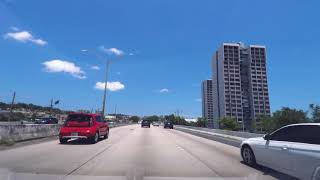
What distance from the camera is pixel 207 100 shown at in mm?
123062

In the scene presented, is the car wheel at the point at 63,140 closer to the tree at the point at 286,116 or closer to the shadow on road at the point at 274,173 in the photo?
the shadow on road at the point at 274,173

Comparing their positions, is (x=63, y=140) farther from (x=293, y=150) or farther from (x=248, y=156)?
(x=293, y=150)

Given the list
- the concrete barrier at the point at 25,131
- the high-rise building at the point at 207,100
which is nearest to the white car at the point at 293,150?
the concrete barrier at the point at 25,131

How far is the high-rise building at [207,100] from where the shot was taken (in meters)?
119

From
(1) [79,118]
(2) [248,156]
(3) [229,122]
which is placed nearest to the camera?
(2) [248,156]

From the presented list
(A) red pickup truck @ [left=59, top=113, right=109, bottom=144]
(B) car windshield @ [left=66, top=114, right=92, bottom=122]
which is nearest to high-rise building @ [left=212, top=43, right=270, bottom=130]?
(A) red pickup truck @ [left=59, top=113, right=109, bottom=144]

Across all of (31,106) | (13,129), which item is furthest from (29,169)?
(31,106)

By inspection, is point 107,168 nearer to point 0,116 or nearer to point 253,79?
point 253,79

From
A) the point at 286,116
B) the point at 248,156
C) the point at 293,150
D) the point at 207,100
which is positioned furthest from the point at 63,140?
the point at 207,100

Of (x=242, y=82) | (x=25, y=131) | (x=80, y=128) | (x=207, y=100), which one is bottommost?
(x=25, y=131)

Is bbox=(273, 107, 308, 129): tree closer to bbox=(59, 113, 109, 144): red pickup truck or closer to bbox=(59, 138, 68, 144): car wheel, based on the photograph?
bbox=(59, 113, 109, 144): red pickup truck

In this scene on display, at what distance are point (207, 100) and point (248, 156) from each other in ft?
367

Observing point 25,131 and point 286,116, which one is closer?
point 25,131

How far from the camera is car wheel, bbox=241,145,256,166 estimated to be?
11.6 meters
